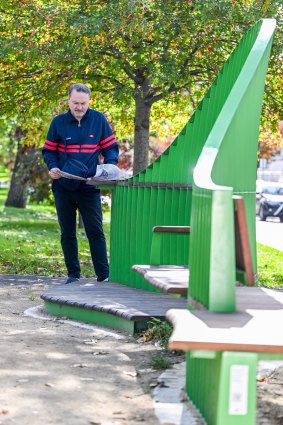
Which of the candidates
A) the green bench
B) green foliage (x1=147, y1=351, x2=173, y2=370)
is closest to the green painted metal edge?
green foliage (x1=147, y1=351, x2=173, y2=370)

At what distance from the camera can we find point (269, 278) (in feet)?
38.0

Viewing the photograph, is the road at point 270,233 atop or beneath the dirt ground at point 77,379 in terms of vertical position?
beneath

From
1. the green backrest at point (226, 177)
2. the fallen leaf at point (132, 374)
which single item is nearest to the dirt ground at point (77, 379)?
the fallen leaf at point (132, 374)

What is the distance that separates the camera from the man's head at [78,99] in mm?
7688

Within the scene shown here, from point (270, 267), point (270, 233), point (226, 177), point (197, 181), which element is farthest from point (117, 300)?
point (270, 233)

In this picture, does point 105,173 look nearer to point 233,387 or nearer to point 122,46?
point 233,387

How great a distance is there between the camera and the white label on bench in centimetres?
346

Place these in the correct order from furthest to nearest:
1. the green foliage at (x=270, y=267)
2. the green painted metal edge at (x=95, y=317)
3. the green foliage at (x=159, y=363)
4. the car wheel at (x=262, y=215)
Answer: the car wheel at (x=262, y=215)
the green foliage at (x=270, y=267)
the green painted metal edge at (x=95, y=317)
the green foliage at (x=159, y=363)

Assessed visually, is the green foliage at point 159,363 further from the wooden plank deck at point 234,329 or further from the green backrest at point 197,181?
the wooden plank deck at point 234,329

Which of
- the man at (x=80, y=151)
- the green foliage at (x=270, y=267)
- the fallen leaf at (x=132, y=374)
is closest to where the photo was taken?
the fallen leaf at (x=132, y=374)

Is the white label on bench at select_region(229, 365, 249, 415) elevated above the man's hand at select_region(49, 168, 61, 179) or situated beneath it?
situated beneath

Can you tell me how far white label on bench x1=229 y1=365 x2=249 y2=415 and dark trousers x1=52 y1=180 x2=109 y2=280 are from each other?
4.62 m

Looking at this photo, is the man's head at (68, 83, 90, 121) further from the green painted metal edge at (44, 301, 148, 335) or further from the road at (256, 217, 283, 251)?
the road at (256, 217, 283, 251)

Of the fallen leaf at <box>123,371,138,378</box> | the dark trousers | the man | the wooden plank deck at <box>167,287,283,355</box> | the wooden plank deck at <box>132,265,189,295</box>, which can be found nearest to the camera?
the wooden plank deck at <box>167,287,283,355</box>
